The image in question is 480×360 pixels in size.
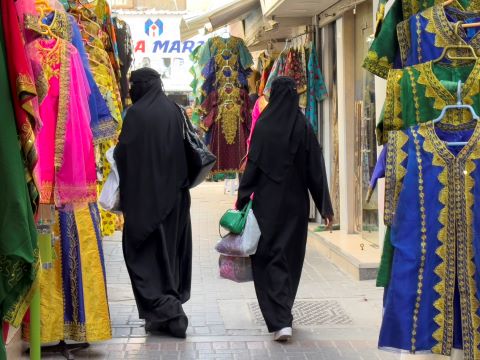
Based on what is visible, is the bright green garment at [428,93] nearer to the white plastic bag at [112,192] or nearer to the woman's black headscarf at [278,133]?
the woman's black headscarf at [278,133]

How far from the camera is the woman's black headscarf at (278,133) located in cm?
616

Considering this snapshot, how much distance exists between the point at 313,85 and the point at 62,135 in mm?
6915

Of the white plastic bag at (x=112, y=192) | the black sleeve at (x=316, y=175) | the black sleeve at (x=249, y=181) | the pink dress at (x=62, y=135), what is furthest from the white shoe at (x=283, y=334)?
the pink dress at (x=62, y=135)

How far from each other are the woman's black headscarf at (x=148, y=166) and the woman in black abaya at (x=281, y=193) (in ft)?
1.84

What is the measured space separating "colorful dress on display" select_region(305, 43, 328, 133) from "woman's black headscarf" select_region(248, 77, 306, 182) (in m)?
5.01

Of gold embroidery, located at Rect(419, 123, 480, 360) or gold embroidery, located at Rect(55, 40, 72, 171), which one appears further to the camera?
gold embroidery, located at Rect(55, 40, 72, 171)

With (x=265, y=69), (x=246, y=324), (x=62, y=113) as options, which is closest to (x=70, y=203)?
(x=62, y=113)

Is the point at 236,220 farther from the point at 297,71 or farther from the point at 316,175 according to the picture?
the point at 297,71

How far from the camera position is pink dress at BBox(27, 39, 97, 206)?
4809mm

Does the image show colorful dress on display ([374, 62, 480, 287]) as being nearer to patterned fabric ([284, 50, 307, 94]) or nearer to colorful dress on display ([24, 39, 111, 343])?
colorful dress on display ([24, 39, 111, 343])

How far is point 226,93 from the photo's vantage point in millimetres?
11805

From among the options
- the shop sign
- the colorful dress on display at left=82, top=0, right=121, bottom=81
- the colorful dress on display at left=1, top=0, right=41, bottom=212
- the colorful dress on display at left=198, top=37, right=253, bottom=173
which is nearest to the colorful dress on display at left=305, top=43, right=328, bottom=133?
the colorful dress on display at left=198, top=37, right=253, bottom=173

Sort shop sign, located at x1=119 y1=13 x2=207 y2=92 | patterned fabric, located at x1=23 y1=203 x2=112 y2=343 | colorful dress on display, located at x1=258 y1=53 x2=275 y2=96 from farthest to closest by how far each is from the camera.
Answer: shop sign, located at x1=119 y1=13 x2=207 y2=92
colorful dress on display, located at x1=258 y1=53 x2=275 y2=96
patterned fabric, located at x1=23 y1=203 x2=112 y2=343

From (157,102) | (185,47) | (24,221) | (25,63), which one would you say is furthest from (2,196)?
(185,47)
